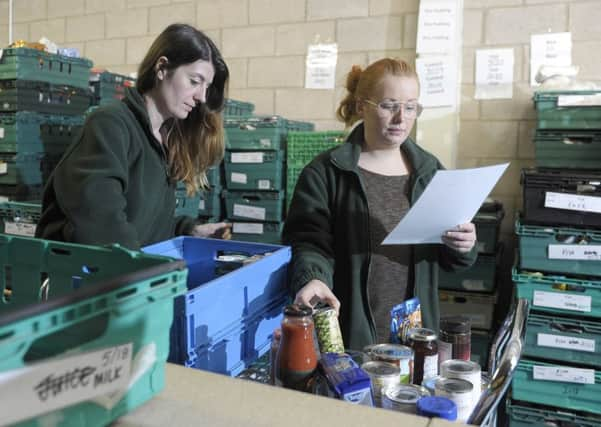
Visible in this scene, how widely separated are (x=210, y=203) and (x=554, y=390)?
203 cm

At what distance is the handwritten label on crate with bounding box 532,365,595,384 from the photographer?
242 cm

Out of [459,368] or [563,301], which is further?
[563,301]

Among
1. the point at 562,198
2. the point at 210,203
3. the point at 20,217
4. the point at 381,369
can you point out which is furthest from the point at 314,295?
the point at 210,203

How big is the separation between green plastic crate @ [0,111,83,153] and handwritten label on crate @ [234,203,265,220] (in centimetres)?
103

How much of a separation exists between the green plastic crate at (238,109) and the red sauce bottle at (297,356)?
8.51 ft

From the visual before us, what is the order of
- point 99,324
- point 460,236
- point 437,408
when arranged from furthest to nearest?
point 460,236 < point 437,408 < point 99,324

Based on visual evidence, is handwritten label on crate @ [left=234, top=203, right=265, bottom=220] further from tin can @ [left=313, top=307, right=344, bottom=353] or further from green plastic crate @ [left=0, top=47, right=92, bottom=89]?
tin can @ [left=313, top=307, right=344, bottom=353]

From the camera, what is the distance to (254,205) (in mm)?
3211

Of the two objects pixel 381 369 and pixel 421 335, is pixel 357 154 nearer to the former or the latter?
pixel 421 335

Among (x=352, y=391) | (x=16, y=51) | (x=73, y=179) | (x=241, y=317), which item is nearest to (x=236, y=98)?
(x=16, y=51)

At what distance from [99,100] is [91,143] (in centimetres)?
234

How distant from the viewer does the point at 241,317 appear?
0.98 meters

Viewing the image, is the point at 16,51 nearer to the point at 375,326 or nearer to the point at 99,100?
the point at 99,100

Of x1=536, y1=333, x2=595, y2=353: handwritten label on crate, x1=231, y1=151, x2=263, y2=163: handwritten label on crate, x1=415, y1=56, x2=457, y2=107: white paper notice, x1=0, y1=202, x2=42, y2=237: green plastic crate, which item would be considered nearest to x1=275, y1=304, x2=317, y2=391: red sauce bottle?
x1=536, y1=333, x2=595, y2=353: handwritten label on crate
